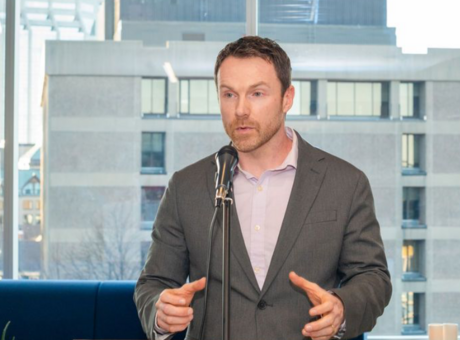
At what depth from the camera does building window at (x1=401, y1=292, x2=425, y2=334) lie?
4.01 meters

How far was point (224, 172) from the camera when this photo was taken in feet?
5.39

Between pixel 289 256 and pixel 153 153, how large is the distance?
213 cm

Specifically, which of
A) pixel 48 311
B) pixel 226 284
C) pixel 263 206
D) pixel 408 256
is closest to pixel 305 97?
pixel 408 256

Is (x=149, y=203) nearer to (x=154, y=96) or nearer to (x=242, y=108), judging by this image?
(x=154, y=96)

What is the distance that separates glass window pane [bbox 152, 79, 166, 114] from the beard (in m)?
2.06

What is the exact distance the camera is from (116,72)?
4.06 metres

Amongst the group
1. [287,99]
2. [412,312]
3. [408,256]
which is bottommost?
[412,312]

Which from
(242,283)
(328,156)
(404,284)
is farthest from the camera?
(404,284)

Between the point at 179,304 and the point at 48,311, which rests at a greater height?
the point at 179,304

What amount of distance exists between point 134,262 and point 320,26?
5.35 ft

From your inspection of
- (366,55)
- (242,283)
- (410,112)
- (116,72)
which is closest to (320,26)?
(366,55)

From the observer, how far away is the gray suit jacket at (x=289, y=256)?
2.01 m

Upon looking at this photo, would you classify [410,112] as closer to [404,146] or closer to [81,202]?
[404,146]

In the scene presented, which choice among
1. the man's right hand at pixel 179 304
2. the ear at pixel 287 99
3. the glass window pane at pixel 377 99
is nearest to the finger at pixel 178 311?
the man's right hand at pixel 179 304
